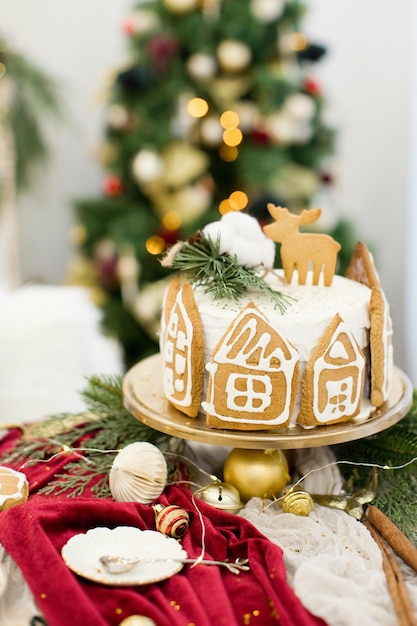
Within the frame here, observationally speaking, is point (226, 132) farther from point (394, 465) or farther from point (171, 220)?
point (394, 465)

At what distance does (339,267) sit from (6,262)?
126cm

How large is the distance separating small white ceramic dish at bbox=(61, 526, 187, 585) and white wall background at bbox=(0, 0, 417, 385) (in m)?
1.97

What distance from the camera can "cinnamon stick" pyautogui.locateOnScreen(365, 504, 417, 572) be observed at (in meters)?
0.84

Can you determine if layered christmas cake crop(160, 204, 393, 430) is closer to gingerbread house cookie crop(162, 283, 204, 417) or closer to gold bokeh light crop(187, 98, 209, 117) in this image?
gingerbread house cookie crop(162, 283, 204, 417)

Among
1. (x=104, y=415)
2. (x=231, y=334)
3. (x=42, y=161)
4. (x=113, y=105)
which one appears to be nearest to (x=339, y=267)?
(x=113, y=105)

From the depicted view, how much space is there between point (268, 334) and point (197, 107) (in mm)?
1604

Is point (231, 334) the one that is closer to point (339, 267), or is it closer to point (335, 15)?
point (339, 267)

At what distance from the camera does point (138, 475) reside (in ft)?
3.06

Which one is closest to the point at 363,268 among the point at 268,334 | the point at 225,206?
the point at 268,334

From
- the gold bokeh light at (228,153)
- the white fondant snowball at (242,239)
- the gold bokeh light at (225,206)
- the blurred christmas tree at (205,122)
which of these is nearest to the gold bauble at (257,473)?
the white fondant snowball at (242,239)

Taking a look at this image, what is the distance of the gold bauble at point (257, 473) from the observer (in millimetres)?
968

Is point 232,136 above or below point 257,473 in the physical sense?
above

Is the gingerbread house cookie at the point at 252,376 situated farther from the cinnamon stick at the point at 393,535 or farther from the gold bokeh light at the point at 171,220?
the gold bokeh light at the point at 171,220

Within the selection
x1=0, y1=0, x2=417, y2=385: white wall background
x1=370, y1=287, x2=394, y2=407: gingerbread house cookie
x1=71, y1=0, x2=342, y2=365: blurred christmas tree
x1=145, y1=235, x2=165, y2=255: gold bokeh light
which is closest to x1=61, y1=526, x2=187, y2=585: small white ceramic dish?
x1=370, y1=287, x2=394, y2=407: gingerbread house cookie
